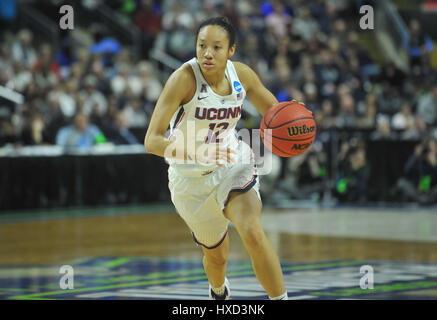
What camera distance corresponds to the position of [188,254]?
33.3 feet

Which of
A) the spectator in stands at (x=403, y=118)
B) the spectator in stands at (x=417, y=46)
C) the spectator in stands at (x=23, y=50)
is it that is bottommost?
the spectator in stands at (x=403, y=118)

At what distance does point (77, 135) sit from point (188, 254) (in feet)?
17.1

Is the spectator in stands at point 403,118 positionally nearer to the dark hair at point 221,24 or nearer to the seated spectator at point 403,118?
the seated spectator at point 403,118

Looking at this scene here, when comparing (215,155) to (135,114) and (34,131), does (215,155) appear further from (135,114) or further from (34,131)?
(135,114)

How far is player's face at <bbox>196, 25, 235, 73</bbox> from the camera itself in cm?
592

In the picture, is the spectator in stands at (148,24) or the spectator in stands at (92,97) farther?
the spectator in stands at (148,24)

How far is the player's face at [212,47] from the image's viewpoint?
5918 millimetres

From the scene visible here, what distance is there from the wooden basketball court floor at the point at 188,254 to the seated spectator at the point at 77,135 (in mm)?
1119

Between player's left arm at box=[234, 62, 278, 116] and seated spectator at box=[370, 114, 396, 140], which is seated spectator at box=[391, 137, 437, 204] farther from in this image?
player's left arm at box=[234, 62, 278, 116]

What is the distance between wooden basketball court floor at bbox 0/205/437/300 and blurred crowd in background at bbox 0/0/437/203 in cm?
109

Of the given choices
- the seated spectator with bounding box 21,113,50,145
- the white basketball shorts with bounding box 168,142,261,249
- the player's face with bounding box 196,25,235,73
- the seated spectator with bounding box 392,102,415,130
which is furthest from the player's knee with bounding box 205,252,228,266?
the seated spectator with bounding box 392,102,415,130

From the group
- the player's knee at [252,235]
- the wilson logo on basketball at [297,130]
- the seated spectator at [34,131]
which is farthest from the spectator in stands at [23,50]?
the player's knee at [252,235]
